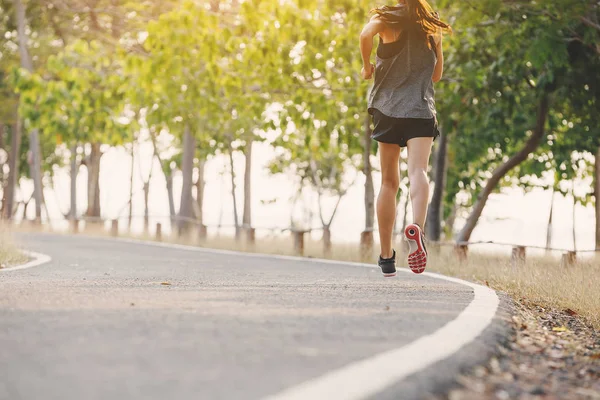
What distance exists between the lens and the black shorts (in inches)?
296

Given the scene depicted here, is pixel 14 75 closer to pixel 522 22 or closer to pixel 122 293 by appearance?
pixel 522 22

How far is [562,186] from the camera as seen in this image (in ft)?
96.0

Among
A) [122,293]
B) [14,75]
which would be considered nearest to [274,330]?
[122,293]

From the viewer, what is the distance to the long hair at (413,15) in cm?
755

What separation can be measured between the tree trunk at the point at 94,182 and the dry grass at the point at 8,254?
27.8 meters

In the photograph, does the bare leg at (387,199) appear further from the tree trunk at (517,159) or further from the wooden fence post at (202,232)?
the wooden fence post at (202,232)

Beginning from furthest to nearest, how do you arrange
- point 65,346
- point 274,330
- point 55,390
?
point 274,330 < point 65,346 < point 55,390

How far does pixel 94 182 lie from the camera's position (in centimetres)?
4194

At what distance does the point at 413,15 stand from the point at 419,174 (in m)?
1.23

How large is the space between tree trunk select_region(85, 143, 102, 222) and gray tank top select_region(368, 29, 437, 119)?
1368 inches

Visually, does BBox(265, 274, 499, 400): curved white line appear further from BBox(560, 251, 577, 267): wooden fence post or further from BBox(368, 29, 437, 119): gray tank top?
BBox(560, 251, 577, 267): wooden fence post

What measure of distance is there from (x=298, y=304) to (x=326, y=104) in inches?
511

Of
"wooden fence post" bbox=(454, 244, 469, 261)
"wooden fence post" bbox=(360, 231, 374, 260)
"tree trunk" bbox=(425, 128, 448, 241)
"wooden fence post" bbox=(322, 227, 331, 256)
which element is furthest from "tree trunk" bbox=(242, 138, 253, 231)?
"wooden fence post" bbox=(454, 244, 469, 261)

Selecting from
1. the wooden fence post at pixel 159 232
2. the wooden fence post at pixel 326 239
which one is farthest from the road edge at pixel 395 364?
the wooden fence post at pixel 159 232
